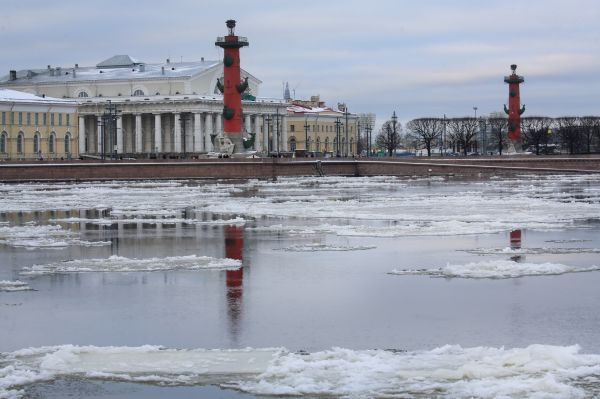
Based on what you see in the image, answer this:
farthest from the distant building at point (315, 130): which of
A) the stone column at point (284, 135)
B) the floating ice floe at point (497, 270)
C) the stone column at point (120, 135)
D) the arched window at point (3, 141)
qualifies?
the floating ice floe at point (497, 270)

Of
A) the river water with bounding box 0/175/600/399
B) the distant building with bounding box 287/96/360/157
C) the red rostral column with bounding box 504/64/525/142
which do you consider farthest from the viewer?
the distant building with bounding box 287/96/360/157

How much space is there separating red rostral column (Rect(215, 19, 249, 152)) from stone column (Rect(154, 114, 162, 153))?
130ft

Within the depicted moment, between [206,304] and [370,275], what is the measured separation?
328 centimetres

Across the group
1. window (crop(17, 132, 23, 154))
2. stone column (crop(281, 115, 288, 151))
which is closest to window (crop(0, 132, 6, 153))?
window (crop(17, 132, 23, 154))

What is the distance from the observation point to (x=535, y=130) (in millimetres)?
131875

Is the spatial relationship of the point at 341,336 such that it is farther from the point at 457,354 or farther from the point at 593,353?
the point at 593,353

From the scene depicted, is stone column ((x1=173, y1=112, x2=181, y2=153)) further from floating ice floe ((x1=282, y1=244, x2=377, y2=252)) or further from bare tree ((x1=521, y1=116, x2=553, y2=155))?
floating ice floe ((x1=282, y1=244, x2=377, y2=252))

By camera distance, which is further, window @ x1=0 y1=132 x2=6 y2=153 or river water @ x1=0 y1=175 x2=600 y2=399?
window @ x1=0 y1=132 x2=6 y2=153

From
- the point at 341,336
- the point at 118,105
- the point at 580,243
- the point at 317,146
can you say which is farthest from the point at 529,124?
the point at 341,336

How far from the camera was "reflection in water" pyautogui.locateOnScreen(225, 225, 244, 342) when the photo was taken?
12.3 meters

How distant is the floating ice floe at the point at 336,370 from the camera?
29.8 ft

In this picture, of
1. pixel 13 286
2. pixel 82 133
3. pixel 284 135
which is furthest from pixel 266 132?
pixel 13 286

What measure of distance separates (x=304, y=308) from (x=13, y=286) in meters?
4.31

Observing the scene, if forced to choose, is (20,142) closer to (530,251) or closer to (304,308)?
(530,251)
